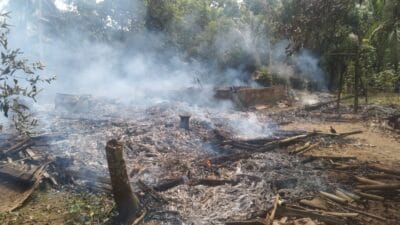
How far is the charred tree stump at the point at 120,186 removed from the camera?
18.6 feet

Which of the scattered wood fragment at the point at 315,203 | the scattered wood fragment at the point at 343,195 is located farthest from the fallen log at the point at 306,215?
the scattered wood fragment at the point at 343,195

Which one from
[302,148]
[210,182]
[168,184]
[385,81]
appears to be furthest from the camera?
[385,81]

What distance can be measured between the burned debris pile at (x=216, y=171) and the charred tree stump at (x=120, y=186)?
0.38 ft

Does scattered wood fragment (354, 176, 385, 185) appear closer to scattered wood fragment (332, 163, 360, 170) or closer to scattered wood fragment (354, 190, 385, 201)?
scattered wood fragment (354, 190, 385, 201)

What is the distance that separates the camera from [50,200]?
666 centimetres

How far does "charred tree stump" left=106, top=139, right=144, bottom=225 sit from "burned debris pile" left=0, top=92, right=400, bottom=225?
115mm

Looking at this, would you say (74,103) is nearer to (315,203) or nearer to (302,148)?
(302,148)

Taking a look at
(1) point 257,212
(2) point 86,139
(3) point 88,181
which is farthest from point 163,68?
(1) point 257,212

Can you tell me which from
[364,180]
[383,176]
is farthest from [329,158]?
[364,180]

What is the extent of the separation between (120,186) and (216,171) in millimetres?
2642

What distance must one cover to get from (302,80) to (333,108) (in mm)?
9753

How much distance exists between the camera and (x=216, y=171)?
7.80 metres

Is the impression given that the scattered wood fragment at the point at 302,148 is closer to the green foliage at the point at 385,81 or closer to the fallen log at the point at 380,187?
the fallen log at the point at 380,187

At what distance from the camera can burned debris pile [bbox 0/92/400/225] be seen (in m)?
5.82
